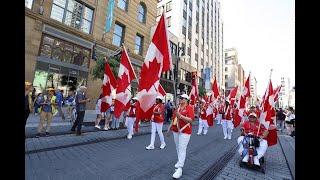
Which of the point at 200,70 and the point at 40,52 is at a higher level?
the point at 200,70

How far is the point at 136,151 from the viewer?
769 cm

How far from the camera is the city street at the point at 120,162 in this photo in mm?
5137

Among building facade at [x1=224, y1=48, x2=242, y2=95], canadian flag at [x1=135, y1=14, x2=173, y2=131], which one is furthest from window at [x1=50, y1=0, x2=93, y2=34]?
building facade at [x1=224, y1=48, x2=242, y2=95]

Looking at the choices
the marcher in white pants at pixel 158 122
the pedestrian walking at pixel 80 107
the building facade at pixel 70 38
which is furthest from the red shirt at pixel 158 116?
the building facade at pixel 70 38

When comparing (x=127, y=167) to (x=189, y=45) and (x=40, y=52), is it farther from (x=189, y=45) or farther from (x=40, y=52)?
(x=189, y=45)

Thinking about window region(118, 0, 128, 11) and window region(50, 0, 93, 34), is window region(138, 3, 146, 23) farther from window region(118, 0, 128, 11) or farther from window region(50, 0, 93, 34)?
window region(50, 0, 93, 34)

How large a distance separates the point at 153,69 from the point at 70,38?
15359mm

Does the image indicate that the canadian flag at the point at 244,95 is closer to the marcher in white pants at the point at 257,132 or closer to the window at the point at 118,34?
the marcher in white pants at the point at 257,132

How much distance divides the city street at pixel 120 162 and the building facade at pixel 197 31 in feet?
71.2

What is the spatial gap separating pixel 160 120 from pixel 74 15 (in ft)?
49.8

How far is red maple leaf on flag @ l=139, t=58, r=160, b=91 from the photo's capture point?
5.73 m

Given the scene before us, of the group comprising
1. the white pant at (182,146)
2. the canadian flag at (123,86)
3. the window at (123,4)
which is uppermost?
the window at (123,4)
